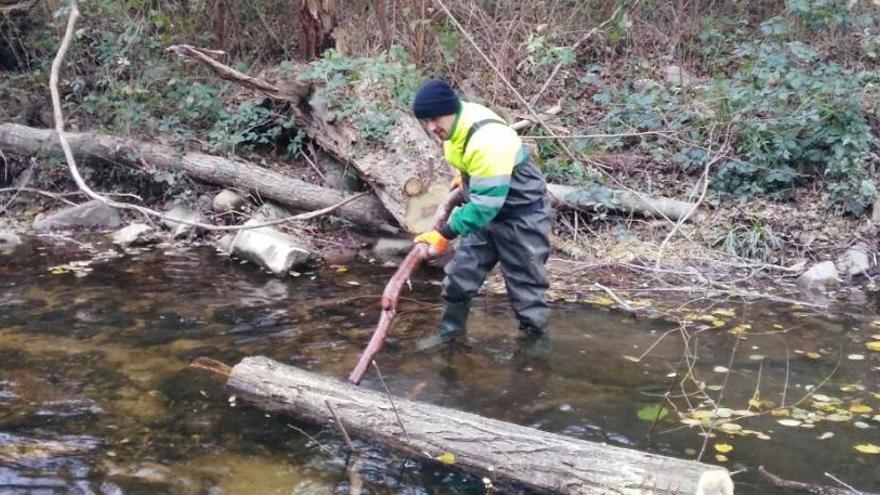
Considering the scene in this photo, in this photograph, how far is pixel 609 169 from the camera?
30.7 feet

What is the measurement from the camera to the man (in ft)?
17.3

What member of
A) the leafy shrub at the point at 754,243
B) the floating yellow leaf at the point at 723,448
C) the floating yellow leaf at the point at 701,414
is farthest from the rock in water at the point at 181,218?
the floating yellow leaf at the point at 723,448

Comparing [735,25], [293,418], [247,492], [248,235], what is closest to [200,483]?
[247,492]

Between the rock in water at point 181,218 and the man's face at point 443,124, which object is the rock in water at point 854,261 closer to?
the man's face at point 443,124

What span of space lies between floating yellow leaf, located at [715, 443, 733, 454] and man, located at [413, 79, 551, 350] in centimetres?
177

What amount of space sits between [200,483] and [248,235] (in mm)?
4219

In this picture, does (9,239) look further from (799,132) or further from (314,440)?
(799,132)

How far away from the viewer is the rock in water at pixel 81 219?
30.5ft

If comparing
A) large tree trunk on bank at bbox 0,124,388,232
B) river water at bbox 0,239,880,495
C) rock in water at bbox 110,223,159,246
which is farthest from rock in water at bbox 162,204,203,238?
river water at bbox 0,239,880,495

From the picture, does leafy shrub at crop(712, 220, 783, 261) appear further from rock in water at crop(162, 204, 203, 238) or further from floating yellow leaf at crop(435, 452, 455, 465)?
rock in water at crop(162, 204, 203, 238)

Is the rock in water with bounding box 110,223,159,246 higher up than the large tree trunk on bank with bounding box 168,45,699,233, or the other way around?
the large tree trunk on bank with bounding box 168,45,699,233

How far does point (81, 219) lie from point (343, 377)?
16.9 ft

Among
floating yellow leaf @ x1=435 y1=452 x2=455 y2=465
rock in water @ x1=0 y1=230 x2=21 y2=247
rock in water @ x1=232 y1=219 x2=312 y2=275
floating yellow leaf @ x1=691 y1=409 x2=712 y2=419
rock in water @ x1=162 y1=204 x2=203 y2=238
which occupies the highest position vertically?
floating yellow leaf @ x1=435 y1=452 x2=455 y2=465

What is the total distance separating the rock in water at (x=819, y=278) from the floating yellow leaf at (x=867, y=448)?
10.1ft
